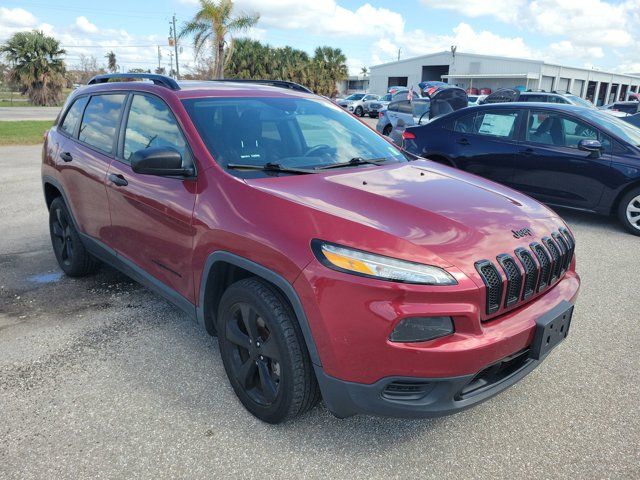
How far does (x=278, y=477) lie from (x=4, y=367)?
6.48ft

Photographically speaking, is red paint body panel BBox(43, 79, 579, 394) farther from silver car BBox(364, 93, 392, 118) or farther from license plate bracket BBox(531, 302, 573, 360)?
silver car BBox(364, 93, 392, 118)

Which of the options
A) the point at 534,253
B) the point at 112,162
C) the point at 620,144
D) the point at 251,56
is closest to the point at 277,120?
the point at 112,162

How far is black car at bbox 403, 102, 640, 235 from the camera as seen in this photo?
6.08 metres

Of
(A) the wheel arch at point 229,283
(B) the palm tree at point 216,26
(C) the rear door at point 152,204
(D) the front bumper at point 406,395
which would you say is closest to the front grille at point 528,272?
(D) the front bumper at point 406,395

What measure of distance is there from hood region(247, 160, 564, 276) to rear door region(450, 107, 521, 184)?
13.3 feet

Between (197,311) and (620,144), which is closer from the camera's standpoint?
(197,311)

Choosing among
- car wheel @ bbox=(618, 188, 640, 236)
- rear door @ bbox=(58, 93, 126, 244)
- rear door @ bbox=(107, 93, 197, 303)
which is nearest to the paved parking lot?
rear door @ bbox=(107, 93, 197, 303)

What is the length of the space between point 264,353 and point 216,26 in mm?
25069

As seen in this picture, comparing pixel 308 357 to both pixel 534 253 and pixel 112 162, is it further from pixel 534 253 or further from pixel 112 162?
pixel 112 162

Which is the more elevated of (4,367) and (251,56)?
(251,56)

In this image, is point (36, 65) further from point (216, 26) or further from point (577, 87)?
point (577, 87)

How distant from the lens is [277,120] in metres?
3.25

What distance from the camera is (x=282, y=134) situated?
10.4 feet

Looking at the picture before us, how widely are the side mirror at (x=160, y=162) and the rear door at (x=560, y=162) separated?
17.3ft
